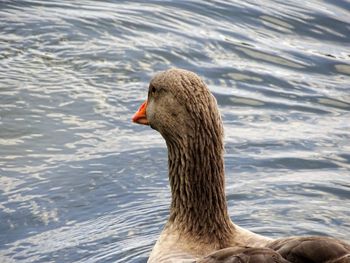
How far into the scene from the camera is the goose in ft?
22.7

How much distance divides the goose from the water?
969 millimetres

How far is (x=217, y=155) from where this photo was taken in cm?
709

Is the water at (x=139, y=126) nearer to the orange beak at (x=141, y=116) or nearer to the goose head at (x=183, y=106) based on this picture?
the orange beak at (x=141, y=116)

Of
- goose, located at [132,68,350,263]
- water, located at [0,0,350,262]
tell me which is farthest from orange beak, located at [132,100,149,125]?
water, located at [0,0,350,262]

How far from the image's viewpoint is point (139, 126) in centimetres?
1052

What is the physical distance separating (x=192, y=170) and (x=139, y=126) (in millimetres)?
3397

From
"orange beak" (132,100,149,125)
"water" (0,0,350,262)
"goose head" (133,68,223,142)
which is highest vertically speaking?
"goose head" (133,68,223,142)

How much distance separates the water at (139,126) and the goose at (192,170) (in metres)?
0.97

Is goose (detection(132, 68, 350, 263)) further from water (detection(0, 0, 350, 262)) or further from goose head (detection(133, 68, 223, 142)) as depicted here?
water (detection(0, 0, 350, 262))

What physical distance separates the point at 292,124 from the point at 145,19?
10.9 ft

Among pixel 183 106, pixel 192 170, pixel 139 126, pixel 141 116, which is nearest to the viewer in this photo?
pixel 183 106

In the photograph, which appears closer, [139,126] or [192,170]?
[192,170]

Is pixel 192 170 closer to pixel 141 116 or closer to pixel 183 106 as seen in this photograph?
pixel 183 106

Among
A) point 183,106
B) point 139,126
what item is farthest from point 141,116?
point 139,126
